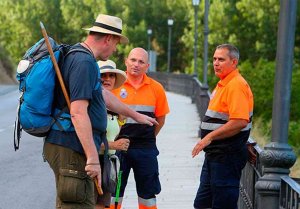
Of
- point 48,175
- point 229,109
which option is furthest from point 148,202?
point 48,175

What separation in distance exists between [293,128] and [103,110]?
20.5 m

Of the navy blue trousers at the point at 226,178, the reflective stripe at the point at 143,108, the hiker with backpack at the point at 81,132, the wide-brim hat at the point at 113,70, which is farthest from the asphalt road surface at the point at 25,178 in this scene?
the hiker with backpack at the point at 81,132

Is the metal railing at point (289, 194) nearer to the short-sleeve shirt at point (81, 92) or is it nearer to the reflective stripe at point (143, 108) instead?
the short-sleeve shirt at point (81, 92)

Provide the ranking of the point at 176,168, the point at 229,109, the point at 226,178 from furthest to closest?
the point at 176,168, the point at 226,178, the point at 229,109

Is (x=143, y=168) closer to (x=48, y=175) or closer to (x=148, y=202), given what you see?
(x=148, y=202)

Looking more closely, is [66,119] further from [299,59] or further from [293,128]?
[299,59]

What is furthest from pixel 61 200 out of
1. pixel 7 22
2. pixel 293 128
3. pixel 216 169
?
pixel 7 22

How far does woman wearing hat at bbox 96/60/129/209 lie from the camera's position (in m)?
6.73

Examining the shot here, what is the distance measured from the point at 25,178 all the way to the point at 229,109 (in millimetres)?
6208

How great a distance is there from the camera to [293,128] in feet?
84.3

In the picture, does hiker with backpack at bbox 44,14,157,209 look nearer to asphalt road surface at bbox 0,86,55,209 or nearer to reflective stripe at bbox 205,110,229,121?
reflective stripe at bbox 205,110,229,121

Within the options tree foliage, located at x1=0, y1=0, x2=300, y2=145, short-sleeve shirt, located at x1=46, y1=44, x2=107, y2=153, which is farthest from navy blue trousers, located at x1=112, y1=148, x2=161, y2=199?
tree foliage, located at x1=0, y1=0, x2=300, y2=145

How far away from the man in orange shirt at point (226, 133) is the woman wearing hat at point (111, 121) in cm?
68

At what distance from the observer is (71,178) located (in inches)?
217
